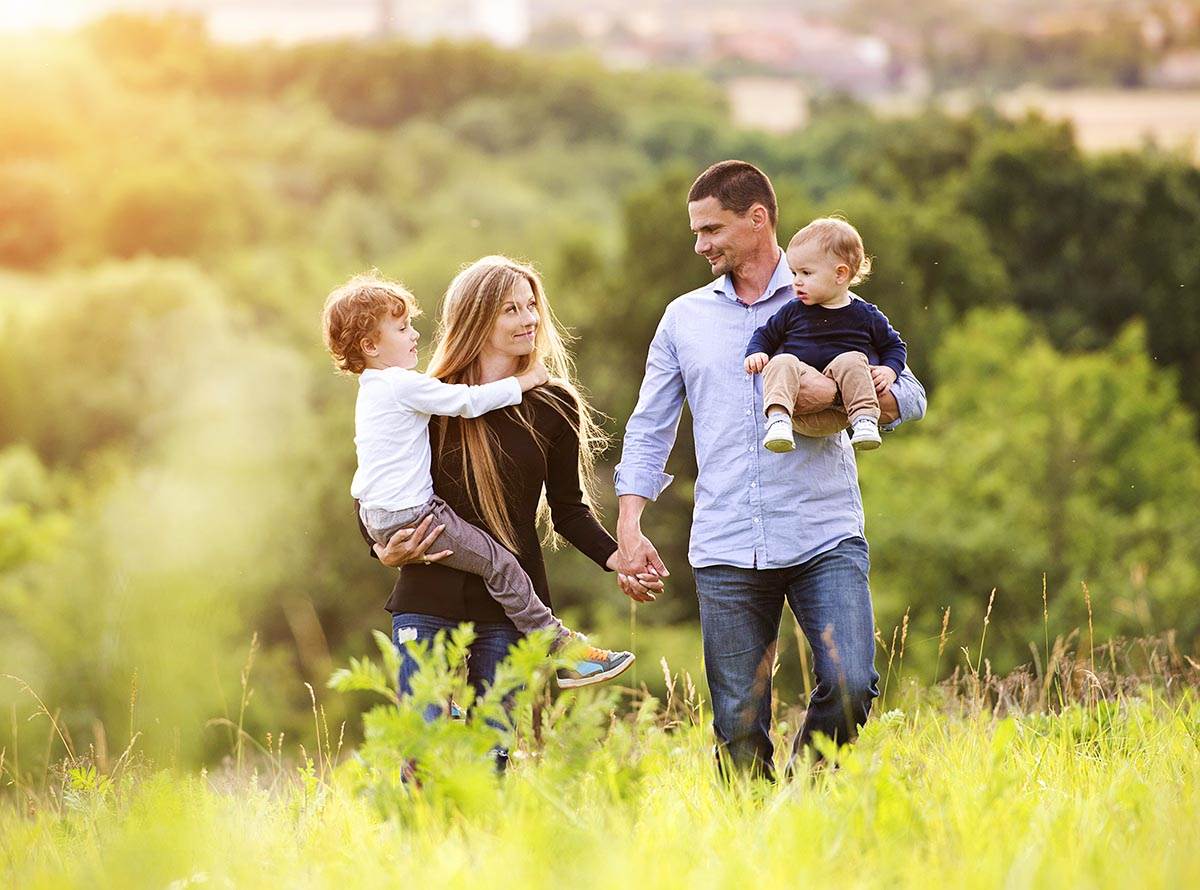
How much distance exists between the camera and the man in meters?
4.14

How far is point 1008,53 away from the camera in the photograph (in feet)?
214

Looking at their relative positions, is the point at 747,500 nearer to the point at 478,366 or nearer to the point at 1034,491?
the point at 478,366

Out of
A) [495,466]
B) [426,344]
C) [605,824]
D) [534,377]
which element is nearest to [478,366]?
[534,377]

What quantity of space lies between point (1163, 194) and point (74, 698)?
101 feet

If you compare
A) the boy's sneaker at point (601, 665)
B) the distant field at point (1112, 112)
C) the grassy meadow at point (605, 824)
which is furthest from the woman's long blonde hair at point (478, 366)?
the distant field at point (1112, 112)

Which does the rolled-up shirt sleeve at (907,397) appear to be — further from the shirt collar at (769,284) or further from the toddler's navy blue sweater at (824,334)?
the shirt collar at (769,284)

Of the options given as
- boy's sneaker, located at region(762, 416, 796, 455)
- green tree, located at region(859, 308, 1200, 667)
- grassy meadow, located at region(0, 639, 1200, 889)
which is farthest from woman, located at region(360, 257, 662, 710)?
green tree, located at region(859, 308, 1200, 667)

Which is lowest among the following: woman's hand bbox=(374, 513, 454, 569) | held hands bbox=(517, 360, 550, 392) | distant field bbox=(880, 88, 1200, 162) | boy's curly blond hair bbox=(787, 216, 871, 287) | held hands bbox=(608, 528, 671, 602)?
held hands bbox=(608, 528, 671, 602)

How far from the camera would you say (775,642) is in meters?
4.36

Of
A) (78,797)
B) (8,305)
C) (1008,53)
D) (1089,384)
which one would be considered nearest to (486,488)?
(78,797)

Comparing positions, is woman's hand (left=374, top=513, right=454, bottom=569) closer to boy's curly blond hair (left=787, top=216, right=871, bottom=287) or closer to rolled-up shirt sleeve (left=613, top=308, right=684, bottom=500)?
rolled-up shirt sleeve (left=613, top=308, right=684, bottom=500)

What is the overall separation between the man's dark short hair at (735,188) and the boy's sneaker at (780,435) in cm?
73

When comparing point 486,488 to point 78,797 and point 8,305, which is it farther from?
point 8,305

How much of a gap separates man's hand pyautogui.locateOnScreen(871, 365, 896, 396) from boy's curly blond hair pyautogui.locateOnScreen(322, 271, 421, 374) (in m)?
1.34
